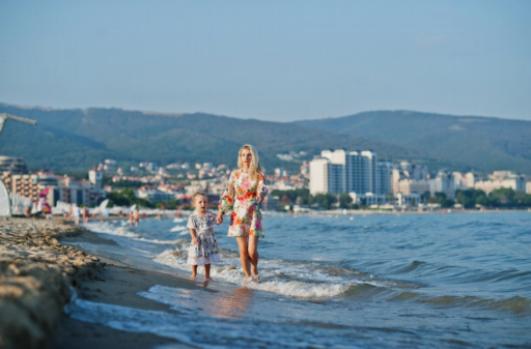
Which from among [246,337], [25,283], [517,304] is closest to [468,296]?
[517,304]

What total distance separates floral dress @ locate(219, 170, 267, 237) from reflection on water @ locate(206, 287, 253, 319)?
0.54 m

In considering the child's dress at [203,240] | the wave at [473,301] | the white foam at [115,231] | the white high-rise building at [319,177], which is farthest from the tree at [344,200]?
the wave at [473,301]

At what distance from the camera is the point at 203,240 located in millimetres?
8008

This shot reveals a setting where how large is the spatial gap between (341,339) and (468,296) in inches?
121

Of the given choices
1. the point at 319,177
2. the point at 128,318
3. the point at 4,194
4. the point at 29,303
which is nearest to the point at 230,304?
the point at 128,318

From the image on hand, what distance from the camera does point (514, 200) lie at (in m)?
160

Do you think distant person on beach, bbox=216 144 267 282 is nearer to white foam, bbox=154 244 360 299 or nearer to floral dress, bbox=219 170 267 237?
floral dress, bbox=219 170 267 237

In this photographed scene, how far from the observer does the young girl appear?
793 cm

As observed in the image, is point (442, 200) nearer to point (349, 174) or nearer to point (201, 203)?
point (349, 174)

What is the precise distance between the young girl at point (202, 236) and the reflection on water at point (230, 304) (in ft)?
2.39

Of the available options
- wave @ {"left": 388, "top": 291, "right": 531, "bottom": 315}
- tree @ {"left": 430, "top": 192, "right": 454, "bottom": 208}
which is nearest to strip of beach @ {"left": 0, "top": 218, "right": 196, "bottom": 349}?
wave @ {"left": 388, "top": 291, "right": 531, "bottom": 315}

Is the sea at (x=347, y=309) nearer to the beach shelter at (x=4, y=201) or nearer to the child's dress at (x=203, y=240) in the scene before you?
the child's dress at (x=203, y=240)

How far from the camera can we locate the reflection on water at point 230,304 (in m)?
5.38

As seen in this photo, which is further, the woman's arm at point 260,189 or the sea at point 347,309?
the woman's arm at point 260,189
